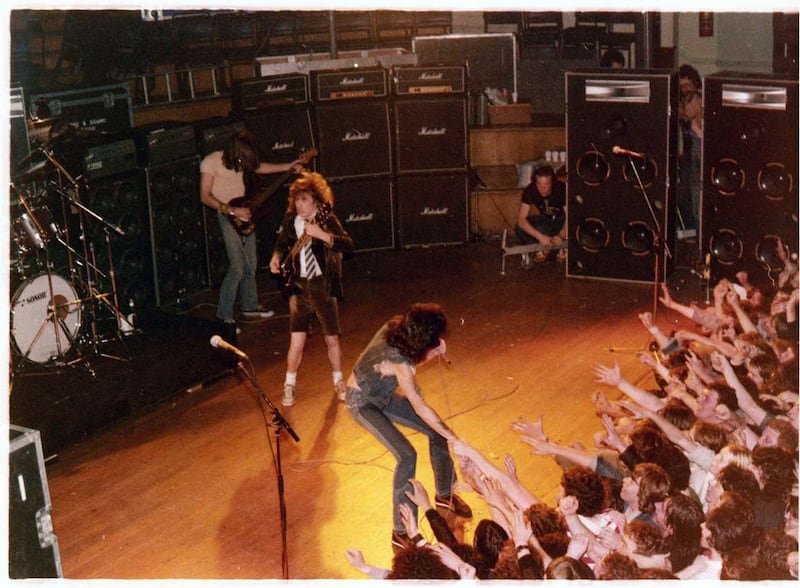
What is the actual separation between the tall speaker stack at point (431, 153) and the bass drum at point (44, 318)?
12.8ft

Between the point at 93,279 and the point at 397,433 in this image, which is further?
the point at 93,279

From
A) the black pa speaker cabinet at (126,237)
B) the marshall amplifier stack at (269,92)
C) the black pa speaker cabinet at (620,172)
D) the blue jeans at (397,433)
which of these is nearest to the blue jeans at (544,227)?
the black pa speaker cabinet at (620,172)

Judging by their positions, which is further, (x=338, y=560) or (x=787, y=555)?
(x=338, y=560)

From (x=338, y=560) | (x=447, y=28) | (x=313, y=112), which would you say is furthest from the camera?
(x=447, y=28)

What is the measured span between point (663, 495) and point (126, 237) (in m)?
5.18

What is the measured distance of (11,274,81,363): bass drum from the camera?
6766 millimetres

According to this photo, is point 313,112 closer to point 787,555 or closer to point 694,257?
point 694,257

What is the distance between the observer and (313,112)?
32.4 feet

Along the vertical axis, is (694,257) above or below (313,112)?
below

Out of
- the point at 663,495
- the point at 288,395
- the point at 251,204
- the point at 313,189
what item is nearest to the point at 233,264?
the point at 251,204

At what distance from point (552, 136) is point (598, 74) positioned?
2058 millimetres

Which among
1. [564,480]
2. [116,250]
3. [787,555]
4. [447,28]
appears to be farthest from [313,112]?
[787,555]

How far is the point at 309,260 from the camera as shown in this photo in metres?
6.73

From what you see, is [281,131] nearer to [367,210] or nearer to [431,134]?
[367,210]
